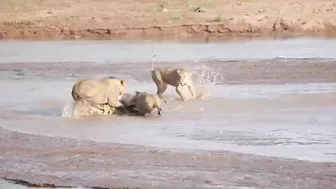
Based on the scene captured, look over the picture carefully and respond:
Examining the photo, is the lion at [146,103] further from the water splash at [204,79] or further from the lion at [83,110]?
the water splash at [204,79]

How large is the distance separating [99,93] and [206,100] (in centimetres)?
230

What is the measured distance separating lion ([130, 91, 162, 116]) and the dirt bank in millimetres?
15549

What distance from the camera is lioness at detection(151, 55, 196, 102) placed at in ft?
52.7

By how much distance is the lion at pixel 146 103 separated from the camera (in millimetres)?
14227

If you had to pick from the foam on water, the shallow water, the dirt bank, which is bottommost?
the shallow water

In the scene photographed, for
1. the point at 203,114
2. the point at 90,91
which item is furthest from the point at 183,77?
the point at 90,91

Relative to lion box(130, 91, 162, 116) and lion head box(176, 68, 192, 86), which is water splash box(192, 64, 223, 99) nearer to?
lion head box(176, 68, 192, 86)

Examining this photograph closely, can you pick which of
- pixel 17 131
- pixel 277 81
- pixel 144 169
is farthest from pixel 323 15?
pixel 144 169

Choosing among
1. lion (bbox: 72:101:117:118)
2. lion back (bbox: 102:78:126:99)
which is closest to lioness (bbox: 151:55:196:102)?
lion back (bbox: 102:78:126:99)

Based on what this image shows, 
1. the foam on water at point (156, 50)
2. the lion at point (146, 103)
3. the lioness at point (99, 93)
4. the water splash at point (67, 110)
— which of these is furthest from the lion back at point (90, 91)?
the foam on water at point (156, 50)

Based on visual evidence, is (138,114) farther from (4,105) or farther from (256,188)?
(256,188)

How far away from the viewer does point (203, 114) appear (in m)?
14.6

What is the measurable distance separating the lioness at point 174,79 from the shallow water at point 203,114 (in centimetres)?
25

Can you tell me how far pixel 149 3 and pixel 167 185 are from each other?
86.1 feet
